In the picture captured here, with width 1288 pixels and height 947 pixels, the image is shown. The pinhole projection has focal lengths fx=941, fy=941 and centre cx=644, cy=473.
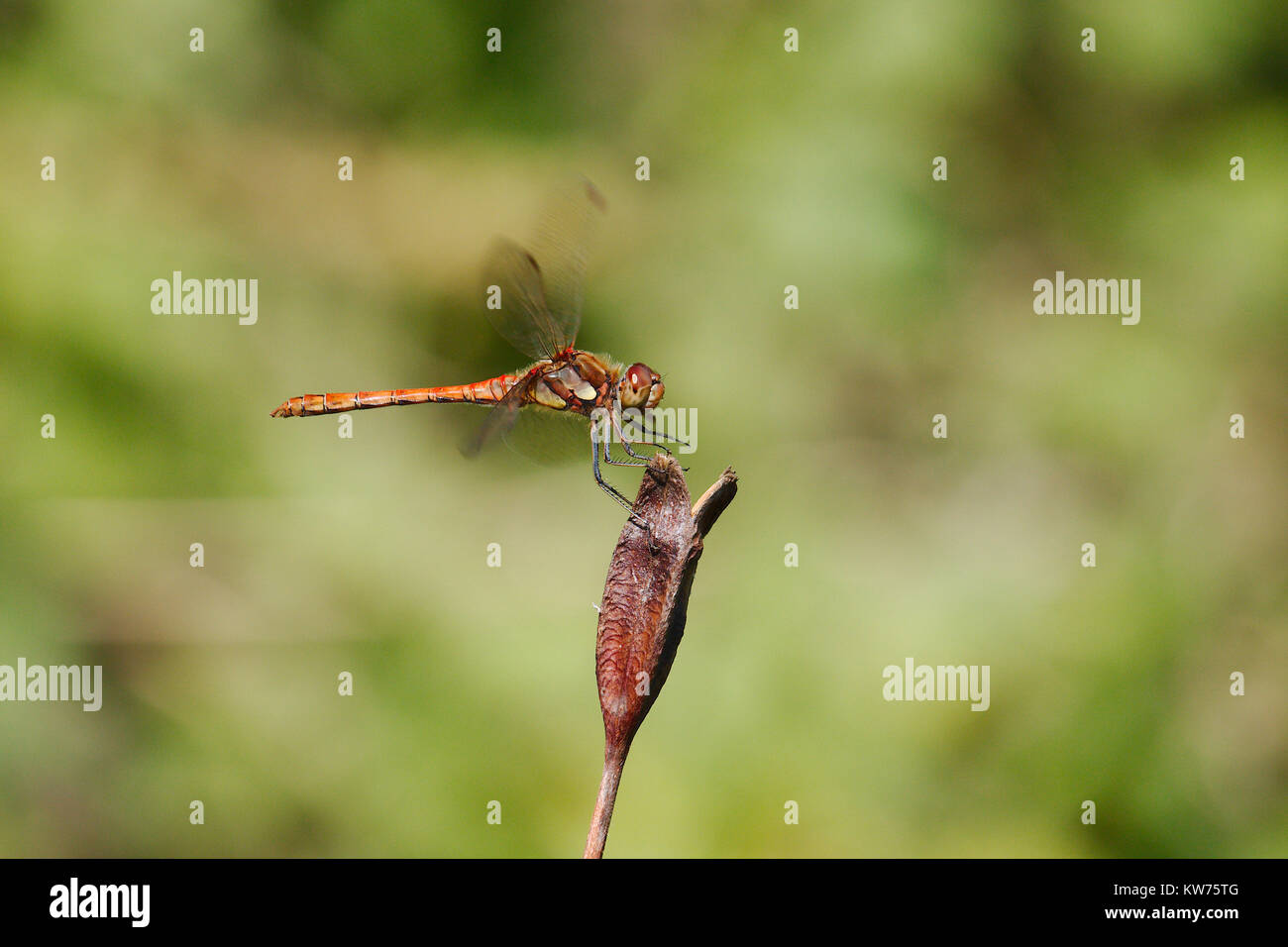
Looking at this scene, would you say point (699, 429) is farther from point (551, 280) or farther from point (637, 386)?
point (637, 386)

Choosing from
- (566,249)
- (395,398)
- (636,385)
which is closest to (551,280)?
(566,249)

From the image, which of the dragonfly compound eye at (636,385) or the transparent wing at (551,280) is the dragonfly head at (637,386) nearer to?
the dragonfly compound eye at (636,385)

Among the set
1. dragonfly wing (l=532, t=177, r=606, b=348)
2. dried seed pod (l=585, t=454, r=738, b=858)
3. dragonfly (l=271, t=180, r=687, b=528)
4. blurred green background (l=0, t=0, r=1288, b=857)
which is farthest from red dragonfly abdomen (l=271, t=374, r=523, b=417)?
dried seed pod (l=585, t=454, r=738, b=858)

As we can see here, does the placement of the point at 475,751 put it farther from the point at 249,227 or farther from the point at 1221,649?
the point at 1221,649

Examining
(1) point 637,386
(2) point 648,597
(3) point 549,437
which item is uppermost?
(1) point 637,386

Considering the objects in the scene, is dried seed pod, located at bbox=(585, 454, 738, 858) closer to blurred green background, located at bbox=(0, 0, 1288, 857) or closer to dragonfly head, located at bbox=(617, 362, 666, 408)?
dragonfly head, located at bbox=(617, 362, 666, 408)

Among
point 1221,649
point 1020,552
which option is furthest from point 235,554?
point 1221,649

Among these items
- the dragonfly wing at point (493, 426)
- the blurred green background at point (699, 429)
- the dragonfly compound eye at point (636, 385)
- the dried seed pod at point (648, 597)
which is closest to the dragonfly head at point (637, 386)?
the dragonfly compound eye at point (636, 385)
